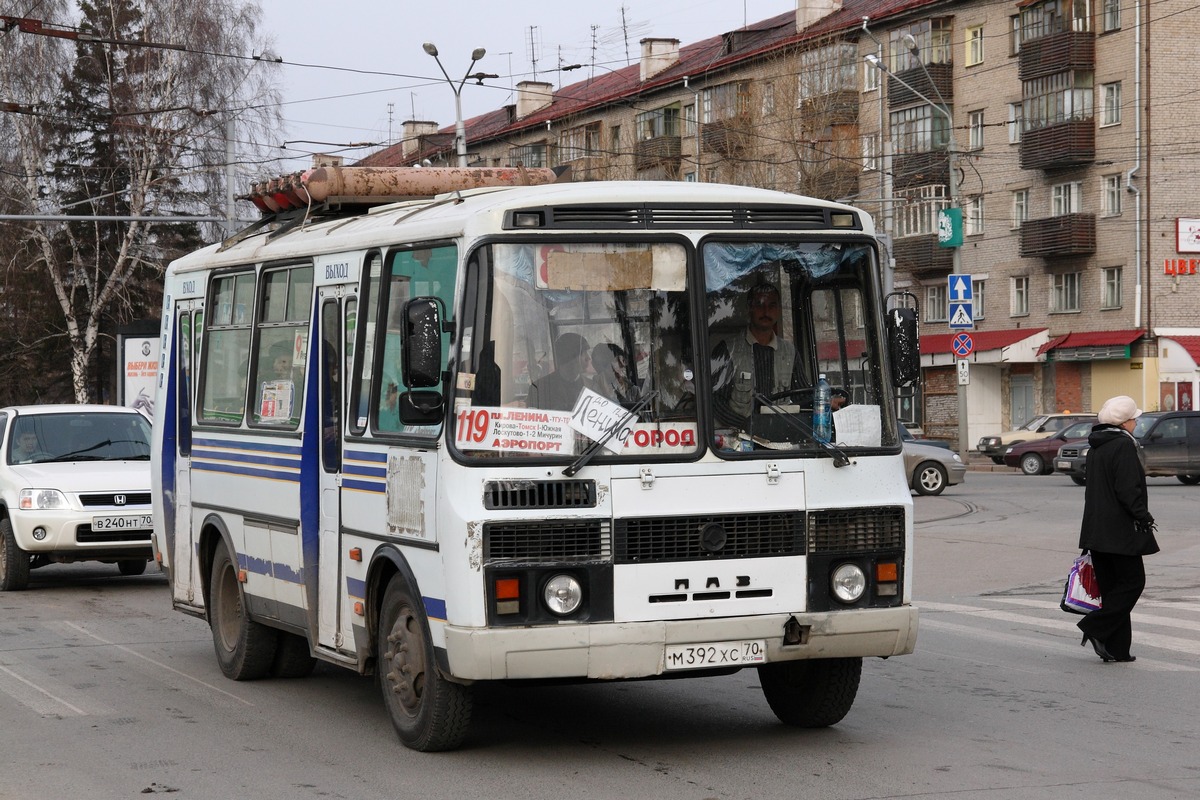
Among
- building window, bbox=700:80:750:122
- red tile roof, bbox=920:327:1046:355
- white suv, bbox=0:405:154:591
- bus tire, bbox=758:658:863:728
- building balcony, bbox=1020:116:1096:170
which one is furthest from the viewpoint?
building window, bbox=700:80:750:122

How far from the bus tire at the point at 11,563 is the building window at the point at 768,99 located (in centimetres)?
3535

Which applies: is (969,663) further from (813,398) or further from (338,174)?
(338,174)

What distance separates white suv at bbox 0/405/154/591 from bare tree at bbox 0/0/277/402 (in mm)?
31736

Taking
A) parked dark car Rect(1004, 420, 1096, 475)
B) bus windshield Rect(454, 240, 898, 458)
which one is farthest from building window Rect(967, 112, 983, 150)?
bus windshield Rect(454, 240, 898, 458)

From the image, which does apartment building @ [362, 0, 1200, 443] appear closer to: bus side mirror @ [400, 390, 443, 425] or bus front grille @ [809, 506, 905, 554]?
bus front grille @ [809, 506, 905, 554]

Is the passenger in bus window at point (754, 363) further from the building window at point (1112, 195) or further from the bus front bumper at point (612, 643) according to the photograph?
the building window at point (1112, 195)

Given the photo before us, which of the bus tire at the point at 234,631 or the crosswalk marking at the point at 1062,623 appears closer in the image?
the bus tire at the point at 234,631

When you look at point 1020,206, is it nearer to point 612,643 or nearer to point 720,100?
point 720,100

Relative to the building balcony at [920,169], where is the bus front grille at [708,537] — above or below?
below

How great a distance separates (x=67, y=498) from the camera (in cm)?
1614

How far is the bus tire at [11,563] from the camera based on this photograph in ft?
53.3

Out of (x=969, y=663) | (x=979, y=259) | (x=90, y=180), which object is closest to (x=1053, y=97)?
(x=979, y=259)

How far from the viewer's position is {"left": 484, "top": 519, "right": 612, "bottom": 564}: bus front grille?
7227 millimetres

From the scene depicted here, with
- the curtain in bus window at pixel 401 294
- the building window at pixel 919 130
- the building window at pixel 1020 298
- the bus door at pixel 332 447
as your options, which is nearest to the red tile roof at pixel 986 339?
the building window at pixel 1020 298
